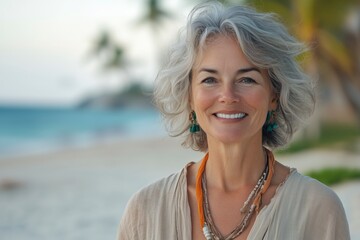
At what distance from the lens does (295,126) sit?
8.55ft

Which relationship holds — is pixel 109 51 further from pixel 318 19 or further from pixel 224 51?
pixel 224 51

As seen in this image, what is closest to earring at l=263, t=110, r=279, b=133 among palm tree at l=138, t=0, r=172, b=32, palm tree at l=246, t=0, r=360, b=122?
palm tree at l=246, t=0, r=360, b=122

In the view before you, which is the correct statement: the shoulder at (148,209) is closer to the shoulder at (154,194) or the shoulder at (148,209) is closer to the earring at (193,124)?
the shoulder at (154,194)

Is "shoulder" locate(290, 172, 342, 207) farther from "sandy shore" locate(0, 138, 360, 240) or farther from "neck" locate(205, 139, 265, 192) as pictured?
"sandy shore" locate(0, 138, 360, 240)

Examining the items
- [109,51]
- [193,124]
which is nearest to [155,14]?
[109,51]

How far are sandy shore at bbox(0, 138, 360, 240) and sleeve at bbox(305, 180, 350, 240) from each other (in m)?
4.20

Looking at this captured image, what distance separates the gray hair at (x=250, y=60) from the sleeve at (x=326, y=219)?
15.4 inches

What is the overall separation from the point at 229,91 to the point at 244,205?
453 millimetres

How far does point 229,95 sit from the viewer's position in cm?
226

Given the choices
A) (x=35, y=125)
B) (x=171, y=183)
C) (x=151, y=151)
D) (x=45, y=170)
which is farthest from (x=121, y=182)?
(x=35, y=125)

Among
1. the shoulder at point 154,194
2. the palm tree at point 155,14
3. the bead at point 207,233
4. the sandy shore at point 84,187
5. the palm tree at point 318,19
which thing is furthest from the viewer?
the palm tree at point 155,14

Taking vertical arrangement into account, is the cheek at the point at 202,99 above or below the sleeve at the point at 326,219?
above

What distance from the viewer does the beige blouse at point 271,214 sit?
7.48 feet

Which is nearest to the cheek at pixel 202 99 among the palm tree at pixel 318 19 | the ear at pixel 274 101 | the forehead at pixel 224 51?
the forehead at pixel 224 51
